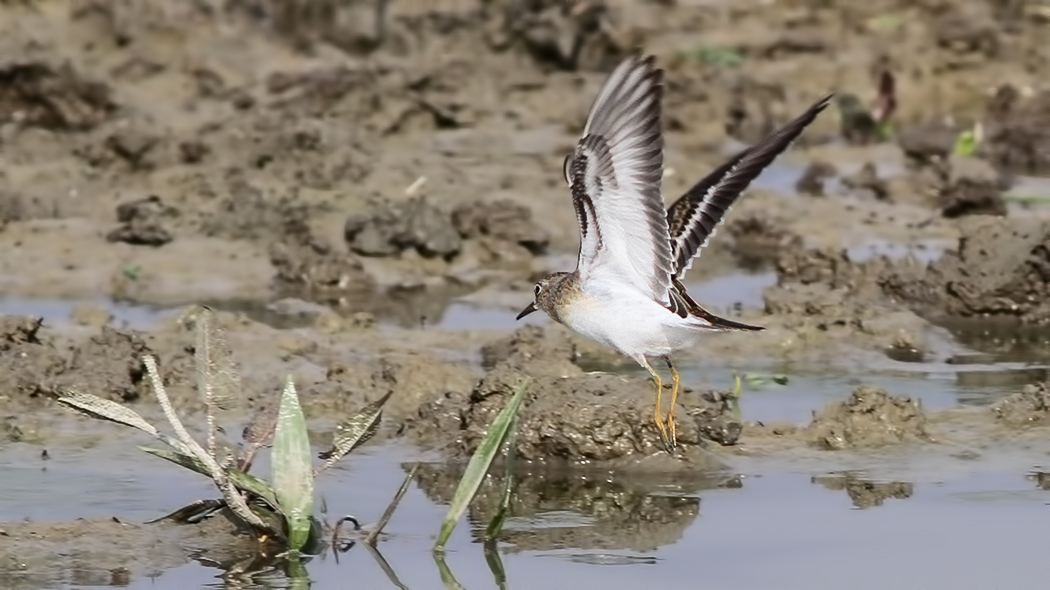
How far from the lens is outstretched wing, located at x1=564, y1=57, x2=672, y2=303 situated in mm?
7398

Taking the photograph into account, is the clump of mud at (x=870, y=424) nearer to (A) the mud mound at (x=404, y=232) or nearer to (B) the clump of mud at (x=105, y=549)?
(B) the clump of mud at (x=105, y=549)

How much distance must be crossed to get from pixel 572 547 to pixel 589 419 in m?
1.18

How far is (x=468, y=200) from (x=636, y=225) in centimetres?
547

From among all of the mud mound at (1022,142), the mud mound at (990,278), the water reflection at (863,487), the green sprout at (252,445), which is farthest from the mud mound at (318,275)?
the mud mound at (1022,142)

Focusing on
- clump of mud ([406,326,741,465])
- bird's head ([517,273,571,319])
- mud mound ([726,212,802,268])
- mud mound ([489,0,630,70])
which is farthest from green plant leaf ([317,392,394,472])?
mud mound ([489,0,630,70])

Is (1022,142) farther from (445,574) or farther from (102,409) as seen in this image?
(102,409)

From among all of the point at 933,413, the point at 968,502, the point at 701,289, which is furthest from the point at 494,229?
the point at 968,502

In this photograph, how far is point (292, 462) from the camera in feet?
22.4

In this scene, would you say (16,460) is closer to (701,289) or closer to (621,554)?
(621,554)

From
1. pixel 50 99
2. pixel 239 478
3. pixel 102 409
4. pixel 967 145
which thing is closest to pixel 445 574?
pixel 239 478

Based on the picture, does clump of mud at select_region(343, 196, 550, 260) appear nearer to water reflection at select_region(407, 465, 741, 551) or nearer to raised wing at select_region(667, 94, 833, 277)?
raised wing at select_region(667, 94, 833, 277)

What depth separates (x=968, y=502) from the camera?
7.84 metres

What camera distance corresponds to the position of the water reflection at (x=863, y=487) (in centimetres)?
788

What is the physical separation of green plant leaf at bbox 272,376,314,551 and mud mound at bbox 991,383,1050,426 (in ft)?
12.3
